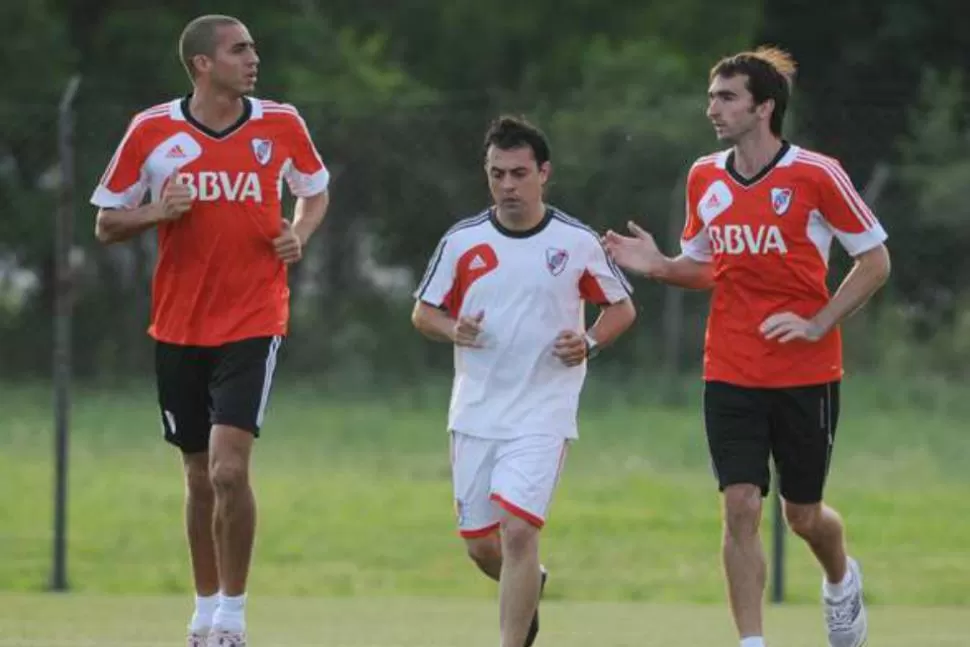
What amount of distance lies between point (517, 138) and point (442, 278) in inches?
23.2

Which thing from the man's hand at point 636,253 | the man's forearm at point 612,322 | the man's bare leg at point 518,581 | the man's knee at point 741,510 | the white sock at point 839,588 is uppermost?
the man's hand at point 636,253

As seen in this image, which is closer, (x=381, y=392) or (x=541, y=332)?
(x=541, y=332)

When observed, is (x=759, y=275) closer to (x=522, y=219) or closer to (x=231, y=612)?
(x=522, y=219)

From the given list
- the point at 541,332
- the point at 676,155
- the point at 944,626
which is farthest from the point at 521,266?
the point at 676,155

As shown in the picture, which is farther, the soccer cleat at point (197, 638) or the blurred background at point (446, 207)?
the blurred background at point (446, 207)

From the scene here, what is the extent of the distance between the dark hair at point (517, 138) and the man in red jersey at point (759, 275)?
444 millimetres

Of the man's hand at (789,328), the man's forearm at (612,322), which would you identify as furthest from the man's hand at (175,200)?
the man's hand at (789,328)

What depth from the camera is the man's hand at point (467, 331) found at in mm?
8922

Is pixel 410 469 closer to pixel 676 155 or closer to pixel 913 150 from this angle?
pixel 676 155

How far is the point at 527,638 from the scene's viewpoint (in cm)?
892

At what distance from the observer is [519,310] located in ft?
29.6

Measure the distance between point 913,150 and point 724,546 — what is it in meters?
5.50

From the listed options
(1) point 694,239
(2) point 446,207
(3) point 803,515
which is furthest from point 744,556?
→ (2) point 446,207

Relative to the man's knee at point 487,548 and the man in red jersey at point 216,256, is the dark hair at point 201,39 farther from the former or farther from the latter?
the man's knee at point 487,548
